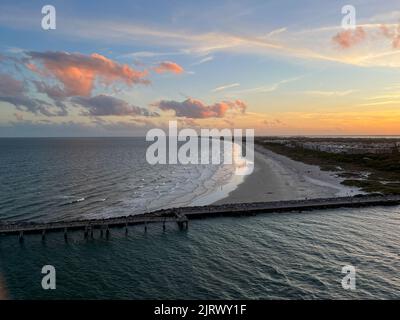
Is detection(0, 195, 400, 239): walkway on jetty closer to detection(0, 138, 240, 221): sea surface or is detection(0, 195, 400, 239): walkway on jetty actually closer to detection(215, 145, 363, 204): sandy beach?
detection(215, 145, 363, 204): sandy beach

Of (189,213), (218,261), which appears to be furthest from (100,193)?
(218,261)

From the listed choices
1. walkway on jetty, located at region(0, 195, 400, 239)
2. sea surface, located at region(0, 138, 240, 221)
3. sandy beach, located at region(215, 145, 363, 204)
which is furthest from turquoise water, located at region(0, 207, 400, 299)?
sandy beach, located at region(215, 145, 363, 204)

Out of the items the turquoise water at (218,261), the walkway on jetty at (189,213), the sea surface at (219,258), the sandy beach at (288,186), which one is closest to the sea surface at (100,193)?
the sea surface at (219,258)

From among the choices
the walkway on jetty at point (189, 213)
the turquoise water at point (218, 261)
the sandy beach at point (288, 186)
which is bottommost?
the turquoise water at point (218, 261)

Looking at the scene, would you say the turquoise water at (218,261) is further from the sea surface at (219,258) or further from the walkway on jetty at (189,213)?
the walkway on jetty at (189,213)

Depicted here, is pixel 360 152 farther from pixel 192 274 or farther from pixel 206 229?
pixel 192 274
